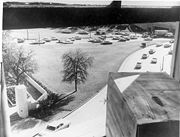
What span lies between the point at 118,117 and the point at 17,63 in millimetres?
3647

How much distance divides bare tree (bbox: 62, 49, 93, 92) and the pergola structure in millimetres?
3647

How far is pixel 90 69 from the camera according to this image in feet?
19.1

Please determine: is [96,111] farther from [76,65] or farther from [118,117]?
[118,117]

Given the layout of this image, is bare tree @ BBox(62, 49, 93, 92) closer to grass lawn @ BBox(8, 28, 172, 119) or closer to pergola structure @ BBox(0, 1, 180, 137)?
grass lawn @ BBox(8, 28, 172, 119)

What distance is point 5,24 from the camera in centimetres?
104

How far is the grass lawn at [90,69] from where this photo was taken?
4.04 m

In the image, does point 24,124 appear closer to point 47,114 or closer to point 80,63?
point 47,114

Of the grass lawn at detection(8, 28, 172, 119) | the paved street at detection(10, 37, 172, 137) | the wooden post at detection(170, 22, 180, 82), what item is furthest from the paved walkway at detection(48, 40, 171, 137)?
the wooden post at detection(170, 22, 180, 82)

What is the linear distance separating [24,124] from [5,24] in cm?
516

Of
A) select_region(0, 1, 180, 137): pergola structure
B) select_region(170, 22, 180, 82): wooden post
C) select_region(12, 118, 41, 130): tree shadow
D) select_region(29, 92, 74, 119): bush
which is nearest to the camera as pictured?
select_region(0, 1, 180, 137): pergola structure

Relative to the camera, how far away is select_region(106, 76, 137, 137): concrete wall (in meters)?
1.02

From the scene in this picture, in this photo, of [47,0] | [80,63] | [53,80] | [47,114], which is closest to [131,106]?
[47,0]

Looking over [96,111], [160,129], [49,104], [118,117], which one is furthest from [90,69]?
[160,129]

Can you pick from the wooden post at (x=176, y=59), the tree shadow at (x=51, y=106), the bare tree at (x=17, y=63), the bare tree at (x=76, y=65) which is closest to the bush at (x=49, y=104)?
the tree shadow at (x=51, y=106)
